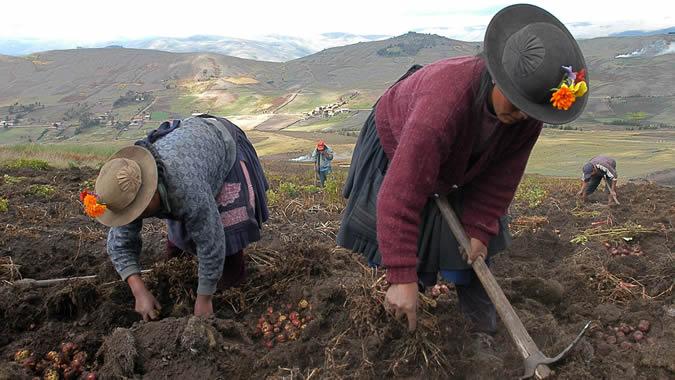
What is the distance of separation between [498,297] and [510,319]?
9 centimetres

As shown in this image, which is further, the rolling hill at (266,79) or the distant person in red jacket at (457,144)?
the rolling hill at (266,79)

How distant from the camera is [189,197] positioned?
2100 mm

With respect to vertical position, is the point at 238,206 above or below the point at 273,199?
above

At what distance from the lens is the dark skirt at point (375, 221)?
2094mm

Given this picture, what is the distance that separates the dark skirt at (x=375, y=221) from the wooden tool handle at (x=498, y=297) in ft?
0.14

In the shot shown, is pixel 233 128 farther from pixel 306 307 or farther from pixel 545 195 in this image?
pixel 545 195

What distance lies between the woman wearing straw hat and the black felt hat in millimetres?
1305

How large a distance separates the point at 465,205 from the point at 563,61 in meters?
0.84

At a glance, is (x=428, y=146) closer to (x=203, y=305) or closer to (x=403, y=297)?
(x=403, y=297)

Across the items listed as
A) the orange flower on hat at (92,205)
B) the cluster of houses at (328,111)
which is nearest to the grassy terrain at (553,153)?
the orange flower on hat at (92,205)

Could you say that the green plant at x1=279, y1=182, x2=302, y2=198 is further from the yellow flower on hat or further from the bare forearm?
the yellow flower on hat

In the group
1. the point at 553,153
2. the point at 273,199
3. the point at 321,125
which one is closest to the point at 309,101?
the point at 321,125

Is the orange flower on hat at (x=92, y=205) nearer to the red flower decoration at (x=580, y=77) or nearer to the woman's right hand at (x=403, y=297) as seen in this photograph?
the woman's right hand at (x=403, y=297)

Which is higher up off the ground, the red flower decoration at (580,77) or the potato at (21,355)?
the red flower decoration at (580,77)
